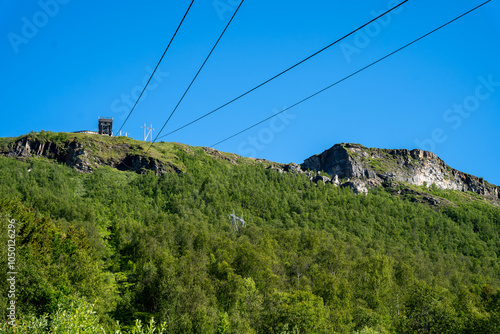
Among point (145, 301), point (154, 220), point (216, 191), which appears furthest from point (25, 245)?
point (216, 191)

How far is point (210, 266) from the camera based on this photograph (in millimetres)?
78312

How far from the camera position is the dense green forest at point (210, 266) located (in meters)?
48.4

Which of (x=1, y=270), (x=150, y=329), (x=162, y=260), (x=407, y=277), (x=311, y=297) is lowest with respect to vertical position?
(x=150, y=329)

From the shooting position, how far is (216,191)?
18462 centimetres

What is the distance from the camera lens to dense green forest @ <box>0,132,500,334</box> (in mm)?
48406

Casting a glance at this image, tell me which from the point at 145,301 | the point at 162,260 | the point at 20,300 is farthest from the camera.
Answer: the point at 162,260

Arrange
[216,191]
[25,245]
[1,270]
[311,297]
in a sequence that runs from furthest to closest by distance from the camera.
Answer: [216,191] → [311,297] → [25,245] → [1,270]

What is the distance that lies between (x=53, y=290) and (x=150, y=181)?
473 feet

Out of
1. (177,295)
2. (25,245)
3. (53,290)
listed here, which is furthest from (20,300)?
(177,295)

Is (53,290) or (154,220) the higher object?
(154,220)

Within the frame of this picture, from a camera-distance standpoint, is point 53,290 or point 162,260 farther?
point 162,260

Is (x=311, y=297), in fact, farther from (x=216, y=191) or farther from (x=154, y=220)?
(x=216, y=191)

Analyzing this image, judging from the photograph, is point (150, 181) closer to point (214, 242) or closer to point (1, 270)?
point (214, 242)

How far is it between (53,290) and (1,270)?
686cm
